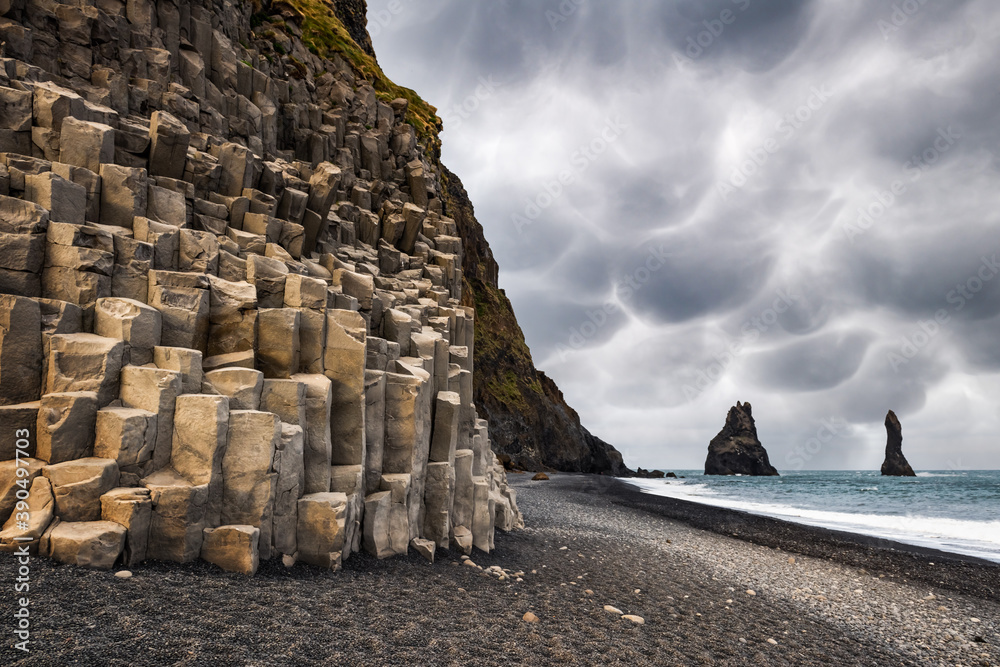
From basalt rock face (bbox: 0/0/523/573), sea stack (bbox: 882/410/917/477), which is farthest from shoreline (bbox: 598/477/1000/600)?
sea stack (bbox: 882/410/917/477)

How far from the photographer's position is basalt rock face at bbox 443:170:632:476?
79562 mm

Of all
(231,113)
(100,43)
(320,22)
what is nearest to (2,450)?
(100,43)

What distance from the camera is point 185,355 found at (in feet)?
32.2

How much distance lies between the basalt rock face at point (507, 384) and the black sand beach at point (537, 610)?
58.2 m

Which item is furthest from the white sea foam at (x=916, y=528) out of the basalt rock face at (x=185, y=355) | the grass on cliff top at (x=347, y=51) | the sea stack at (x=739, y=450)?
the sea stack at (x=739, y=450)

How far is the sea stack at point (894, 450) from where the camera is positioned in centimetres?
13262

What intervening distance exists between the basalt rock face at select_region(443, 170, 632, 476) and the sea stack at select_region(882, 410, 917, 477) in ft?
292

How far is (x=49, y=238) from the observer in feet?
32.4

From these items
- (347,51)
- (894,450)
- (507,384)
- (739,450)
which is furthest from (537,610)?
(894,450)

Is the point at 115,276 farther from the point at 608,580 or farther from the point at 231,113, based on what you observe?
the point at 231,113

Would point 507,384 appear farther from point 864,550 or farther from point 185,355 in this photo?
point 185,355

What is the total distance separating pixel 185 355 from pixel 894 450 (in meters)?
169

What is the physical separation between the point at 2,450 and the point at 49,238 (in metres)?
4.08

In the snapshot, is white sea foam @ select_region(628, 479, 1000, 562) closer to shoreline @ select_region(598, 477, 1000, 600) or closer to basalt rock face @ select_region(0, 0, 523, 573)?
shoreline @ select_region(598, 477, 1000, 600)
